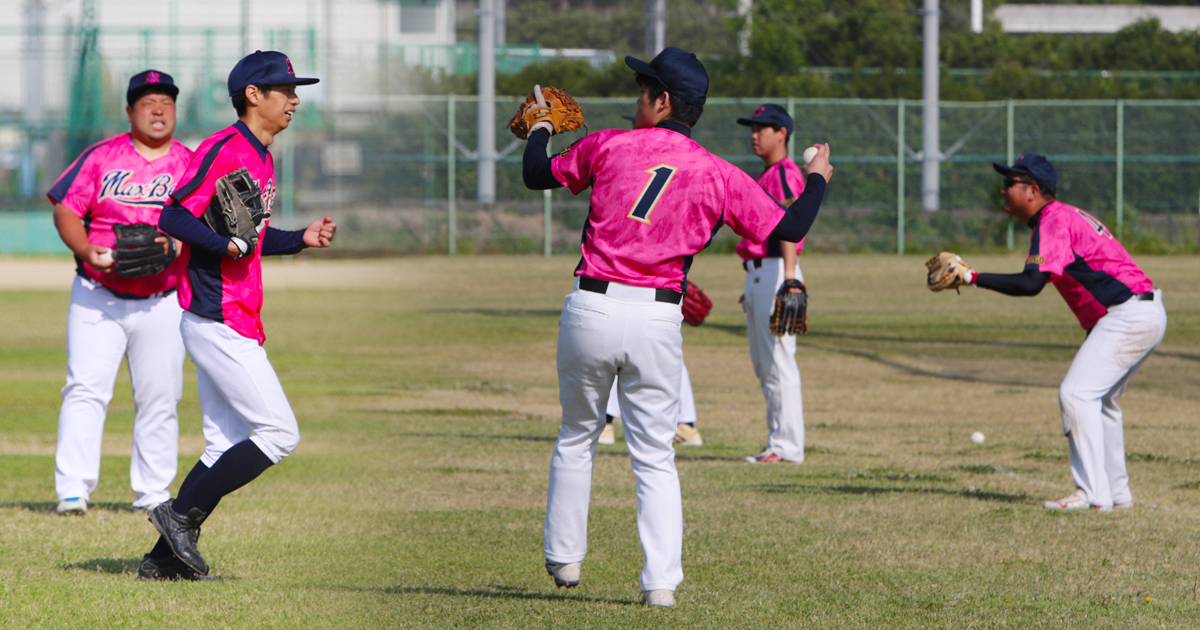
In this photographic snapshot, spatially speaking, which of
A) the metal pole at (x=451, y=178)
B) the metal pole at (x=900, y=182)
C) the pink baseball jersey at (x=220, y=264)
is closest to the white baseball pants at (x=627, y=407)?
the pink baseball jersey at (x=220, y=264)

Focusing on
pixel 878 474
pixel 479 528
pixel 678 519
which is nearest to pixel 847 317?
pixel 878 474

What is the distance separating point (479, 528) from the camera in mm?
6309

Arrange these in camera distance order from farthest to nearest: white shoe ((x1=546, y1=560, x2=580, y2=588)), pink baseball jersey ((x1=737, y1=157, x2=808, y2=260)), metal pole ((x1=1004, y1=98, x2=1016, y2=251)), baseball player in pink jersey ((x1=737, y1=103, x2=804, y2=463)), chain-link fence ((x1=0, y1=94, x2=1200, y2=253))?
metal pole ((x1=1004, y1=98, x2=1016, y2=251)) < chain-link fence ((x1=0, y1=94, x2=1200, y2=253)) < baseball player in pink jersey ((x1=737, y1=103, x2=804, y2=463)) < pink baseball jersey ((x1=737, y1=157, x2=808, y2=260)) < white shoe ((x1=546, y1=560, x2=580, y2=588))

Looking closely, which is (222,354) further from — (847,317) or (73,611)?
(847,317)

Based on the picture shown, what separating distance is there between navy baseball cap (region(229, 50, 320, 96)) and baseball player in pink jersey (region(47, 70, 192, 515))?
1679 millimetres

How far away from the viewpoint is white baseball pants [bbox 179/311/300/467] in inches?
193

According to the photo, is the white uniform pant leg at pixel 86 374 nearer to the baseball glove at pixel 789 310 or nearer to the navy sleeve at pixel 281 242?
the navy sleeve at pixel 281 242

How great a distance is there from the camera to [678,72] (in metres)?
4.75

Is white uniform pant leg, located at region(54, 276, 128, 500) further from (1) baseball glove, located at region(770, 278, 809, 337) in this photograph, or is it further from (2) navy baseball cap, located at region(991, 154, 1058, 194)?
(2) navy baseball cap, located at region(991, 154, 1058, 194)

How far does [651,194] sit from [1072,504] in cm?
354

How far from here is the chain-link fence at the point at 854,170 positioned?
30.4m

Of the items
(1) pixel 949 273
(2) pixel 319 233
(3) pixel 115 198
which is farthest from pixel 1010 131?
(2) pixel 319 233

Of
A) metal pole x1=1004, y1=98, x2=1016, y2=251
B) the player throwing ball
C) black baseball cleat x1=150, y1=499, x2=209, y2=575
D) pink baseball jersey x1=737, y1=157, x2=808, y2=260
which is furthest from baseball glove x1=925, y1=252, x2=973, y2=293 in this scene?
metal pole x1=1004, y1=98, x2=1016, y2=251

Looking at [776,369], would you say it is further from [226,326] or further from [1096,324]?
[226,326]
